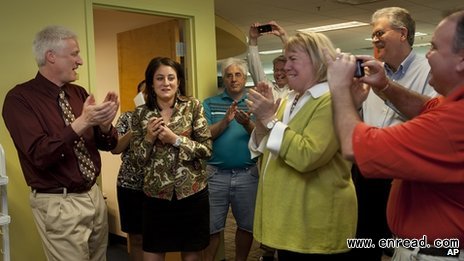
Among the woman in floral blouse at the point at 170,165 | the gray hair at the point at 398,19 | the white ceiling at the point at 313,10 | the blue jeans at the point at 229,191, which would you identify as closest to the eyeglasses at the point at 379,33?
the gray hair at the point at 398,19

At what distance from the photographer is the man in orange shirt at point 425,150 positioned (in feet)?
3.58

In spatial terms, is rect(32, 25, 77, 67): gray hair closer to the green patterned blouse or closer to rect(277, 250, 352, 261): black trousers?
the green patterned blouse

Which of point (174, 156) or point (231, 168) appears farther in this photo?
point (231, 168)

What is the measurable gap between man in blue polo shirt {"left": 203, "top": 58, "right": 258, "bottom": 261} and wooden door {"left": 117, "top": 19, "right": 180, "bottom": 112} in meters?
0.61

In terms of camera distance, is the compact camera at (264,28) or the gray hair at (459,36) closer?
the gray hair at (459,36)

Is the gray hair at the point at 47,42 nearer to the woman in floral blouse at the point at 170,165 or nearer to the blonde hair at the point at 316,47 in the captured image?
the woman in floral blouse at the point at 170,165

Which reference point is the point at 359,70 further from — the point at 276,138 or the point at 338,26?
the point at 338,26

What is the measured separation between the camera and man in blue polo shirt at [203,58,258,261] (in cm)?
286

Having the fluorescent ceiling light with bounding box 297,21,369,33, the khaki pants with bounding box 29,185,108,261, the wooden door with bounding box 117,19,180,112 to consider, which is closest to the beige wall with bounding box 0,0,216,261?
the khaki pants with bounding box 29,185,108,261

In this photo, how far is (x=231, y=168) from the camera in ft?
9.45

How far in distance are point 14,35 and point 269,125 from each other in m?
1.54

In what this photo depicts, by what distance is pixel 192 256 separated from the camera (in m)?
2.48

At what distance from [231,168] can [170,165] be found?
61 cm

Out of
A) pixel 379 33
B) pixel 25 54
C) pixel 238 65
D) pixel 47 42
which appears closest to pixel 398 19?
pixel 379 33
